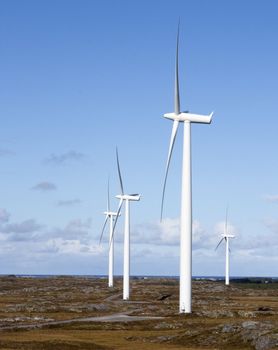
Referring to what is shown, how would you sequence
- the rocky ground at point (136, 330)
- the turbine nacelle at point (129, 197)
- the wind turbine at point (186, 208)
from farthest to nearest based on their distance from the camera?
the turbine nacelle at point (129, 197) < the wind turbine at point (186, 208) < the rocky ground at point (136, 330)

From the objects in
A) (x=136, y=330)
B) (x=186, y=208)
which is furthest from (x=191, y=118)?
(x=136, y=330)

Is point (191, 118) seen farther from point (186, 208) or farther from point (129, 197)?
point (129, 197)

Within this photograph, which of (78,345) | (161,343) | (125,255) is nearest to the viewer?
(78,345)

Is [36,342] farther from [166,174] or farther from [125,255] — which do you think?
[125,255]

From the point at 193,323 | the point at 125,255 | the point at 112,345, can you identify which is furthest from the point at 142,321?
the point at 125,255

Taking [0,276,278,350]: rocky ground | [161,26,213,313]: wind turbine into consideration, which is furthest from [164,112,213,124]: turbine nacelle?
[0,276,278,350]: rocky ground

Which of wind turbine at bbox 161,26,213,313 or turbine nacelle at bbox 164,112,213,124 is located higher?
turbine nacelle at bbox 164,112,213,124

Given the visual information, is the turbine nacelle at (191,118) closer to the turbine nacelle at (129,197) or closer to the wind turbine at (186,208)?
the wind turbine at (186,208)

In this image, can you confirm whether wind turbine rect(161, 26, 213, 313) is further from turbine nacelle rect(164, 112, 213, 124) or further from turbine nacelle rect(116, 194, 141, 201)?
turbine nacelle rect(116, 194, 141, 201)

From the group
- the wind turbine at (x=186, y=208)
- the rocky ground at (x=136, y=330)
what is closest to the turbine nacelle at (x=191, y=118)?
the wind turbine at (x=186, y=208)

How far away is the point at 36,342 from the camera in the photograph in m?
64.5

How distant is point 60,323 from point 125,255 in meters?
55.0

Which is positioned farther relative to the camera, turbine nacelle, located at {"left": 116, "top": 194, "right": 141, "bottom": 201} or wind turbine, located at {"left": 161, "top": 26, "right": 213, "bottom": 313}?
turbine nacelle, located at {"left": 116, "top": 194, "right": 141, "bottom": 201}

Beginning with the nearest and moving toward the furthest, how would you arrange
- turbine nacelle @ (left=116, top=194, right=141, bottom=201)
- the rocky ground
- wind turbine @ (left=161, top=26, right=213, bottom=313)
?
1. the rocky ground
2. wind turbine @ (left=161, top=26, right=213, bottom=313)
3. turbine nacelle @ (left=116, top=194, right=141, bottom=201)
